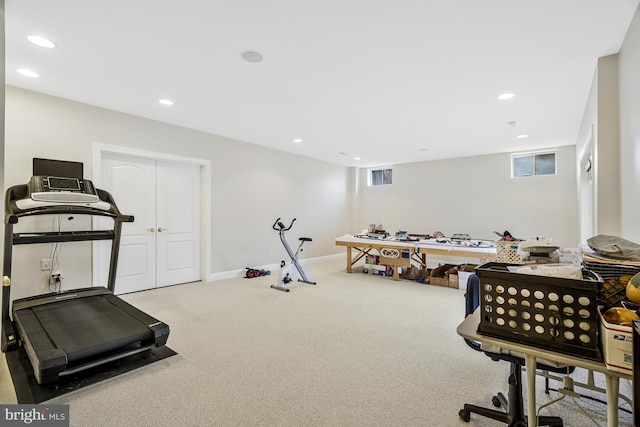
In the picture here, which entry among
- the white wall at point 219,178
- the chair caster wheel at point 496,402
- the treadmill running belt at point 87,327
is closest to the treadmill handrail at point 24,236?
the treadmill running belt at point 87,327

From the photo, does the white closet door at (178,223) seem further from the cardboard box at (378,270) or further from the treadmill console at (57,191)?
the cardboard box at (378,270)

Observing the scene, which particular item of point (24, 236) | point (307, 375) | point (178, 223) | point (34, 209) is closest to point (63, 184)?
point (34, 209)

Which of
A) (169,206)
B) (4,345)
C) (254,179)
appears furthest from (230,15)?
(254,179)

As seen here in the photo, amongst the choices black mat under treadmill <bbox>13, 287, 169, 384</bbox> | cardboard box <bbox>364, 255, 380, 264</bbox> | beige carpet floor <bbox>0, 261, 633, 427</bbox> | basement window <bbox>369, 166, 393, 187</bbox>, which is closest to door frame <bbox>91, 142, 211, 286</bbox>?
beige carpet floor <bbox>0, 261, 633, 427</bbox>

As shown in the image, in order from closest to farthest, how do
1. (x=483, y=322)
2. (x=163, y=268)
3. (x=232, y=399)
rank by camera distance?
(x=483, y=322), (x=232, y=399), (x=163, y=268)

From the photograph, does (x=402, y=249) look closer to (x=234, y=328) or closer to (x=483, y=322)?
(x=234, y=328)

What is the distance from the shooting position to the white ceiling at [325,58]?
80.8 inches

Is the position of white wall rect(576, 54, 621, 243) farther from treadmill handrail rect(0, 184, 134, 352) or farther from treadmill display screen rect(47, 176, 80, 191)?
treadmill display screen rect(47, 176, 80, 191)

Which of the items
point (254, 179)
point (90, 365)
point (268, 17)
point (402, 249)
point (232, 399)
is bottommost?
point (232, 399)

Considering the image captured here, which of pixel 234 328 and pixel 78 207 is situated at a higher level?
pixel 78 207

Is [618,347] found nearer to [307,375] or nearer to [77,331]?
[307,375]

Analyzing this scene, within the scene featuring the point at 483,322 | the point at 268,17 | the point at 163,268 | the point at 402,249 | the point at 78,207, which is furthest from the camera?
the point at 402,249

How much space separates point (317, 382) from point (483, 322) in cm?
139

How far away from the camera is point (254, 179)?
19.4 feet
